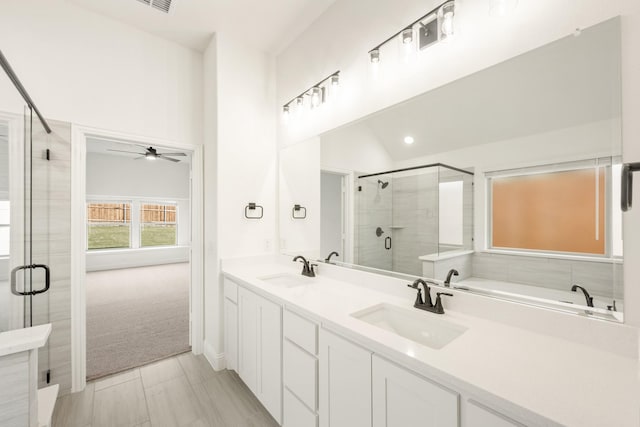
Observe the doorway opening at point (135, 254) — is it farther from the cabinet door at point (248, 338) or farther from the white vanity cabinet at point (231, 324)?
the cabinet door at point (248, 338)

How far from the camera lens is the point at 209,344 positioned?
261 cm

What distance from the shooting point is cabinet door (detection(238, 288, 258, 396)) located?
Result: 1929 millimetres

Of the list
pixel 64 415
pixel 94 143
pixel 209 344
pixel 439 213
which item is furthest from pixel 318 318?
pixel 94 143

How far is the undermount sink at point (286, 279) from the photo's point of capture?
2.28m

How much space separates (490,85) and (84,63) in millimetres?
2957

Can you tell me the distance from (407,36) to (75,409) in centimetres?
334

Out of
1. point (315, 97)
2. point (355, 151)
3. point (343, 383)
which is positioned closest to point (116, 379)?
point (343, 383)

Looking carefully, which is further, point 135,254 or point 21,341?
point 135,254

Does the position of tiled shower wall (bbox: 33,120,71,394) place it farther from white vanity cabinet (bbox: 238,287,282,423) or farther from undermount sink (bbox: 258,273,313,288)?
undermount sink (bbox: 258,273,313,288)

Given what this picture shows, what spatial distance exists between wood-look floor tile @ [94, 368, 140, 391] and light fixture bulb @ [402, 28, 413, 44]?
3258 mm

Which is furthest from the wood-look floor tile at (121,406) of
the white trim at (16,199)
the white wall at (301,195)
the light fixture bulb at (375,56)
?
the light fixture bulb at (375,56)

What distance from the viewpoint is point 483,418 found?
788 millimetres

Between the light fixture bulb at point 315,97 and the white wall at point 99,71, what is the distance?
127cm

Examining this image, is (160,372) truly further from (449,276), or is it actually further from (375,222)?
(449,276)
